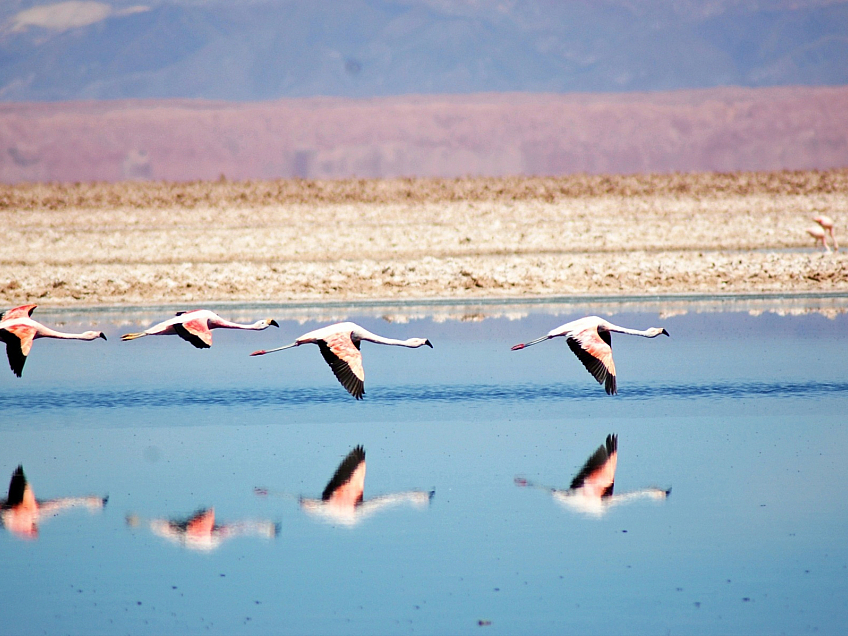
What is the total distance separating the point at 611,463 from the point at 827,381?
177 inches

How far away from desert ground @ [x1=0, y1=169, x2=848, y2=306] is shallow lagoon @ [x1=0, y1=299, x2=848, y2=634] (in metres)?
6.92

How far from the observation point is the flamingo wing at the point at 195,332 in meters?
12.7

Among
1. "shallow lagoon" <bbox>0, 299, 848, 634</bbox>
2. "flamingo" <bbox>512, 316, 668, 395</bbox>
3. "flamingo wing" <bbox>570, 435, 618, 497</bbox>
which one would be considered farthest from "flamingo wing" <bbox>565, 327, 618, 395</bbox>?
"flamingo wing" <bbox>570, 435, 618, 497</bbox>

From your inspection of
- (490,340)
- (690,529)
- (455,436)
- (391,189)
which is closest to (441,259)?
(490,340)

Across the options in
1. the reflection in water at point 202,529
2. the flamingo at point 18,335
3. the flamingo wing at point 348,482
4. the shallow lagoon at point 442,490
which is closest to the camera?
the shallow lagoon at point 442,490

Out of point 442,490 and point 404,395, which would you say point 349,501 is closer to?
point 442,490

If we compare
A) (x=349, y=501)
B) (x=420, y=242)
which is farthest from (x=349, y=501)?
(x=420, y=242)

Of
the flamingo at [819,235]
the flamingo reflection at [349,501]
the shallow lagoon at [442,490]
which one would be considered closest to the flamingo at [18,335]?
the shallow lagoon at [442,490]

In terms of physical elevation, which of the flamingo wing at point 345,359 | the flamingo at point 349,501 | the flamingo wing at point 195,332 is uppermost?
the flamingo wing at point 195,332

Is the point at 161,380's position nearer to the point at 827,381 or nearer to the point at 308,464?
the point at 308,464

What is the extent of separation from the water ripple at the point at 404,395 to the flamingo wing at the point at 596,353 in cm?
81

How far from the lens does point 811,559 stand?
7176mm

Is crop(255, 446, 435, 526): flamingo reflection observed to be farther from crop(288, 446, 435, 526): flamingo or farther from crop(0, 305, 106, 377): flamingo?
crop(0, 305, 106, 377): flamingo

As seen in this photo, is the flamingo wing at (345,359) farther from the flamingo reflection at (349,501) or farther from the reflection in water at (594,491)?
the reflection in water at (594,491)
